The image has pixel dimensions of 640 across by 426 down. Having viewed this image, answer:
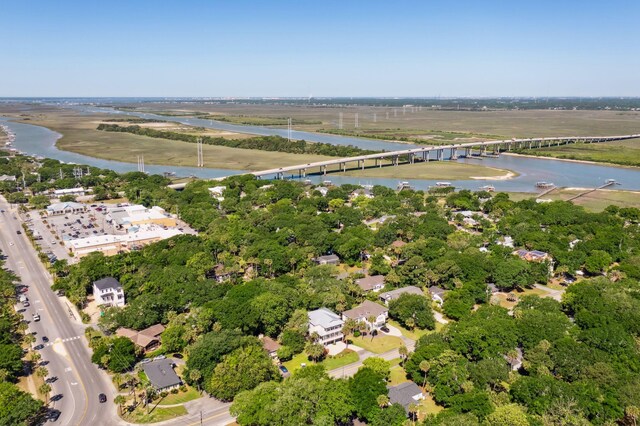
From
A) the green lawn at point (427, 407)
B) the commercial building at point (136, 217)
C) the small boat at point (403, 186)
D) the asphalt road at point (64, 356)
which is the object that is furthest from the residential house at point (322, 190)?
the green lawn at point (427, 407)

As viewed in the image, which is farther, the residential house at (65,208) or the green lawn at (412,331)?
the residential house at (65,208)

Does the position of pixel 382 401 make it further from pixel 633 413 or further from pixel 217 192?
pixel 217 192

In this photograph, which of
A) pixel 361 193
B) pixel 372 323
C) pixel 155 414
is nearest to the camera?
pixel 155 414

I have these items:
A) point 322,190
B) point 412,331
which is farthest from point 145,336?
point 322,190

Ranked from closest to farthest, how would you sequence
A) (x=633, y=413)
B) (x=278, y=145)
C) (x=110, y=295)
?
(x=633, y=413) → (x=110, y=295) → (x=278, y=145)

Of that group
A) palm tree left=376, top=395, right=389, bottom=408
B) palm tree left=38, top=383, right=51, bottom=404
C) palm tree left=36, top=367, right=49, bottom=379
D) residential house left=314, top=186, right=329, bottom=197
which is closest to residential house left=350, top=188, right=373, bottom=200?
residential house left=314, top=186, right=329, bottom=197

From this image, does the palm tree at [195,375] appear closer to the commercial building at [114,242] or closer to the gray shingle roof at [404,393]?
the gray shingle roof at [404,393]
